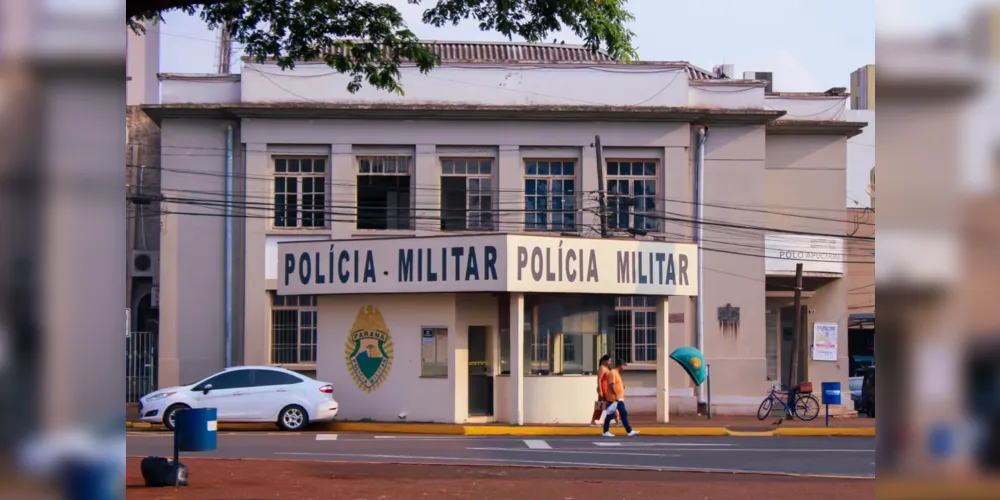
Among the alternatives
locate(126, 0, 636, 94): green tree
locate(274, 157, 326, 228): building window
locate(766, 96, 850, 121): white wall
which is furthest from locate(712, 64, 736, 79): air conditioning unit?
locate(126, 0, 636, 94): green tree

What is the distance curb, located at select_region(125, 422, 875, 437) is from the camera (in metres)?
23.8

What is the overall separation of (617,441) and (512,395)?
4006mm

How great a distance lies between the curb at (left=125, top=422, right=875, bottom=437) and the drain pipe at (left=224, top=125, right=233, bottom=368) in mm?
5741

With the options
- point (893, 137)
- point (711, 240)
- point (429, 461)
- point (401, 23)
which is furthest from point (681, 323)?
point (893, 137)

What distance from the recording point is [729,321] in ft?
103

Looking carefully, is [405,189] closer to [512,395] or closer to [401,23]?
[512,395]

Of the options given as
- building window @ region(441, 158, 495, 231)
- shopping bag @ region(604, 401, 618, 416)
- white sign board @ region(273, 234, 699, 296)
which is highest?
building window @ region(441, 158, 495, 231)

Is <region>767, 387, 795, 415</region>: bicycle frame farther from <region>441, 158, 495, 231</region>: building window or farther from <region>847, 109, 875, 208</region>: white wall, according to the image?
<region>847, 109, 875, 208</region>: white wall

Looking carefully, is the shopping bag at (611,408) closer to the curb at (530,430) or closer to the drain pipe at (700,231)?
the curb at (530,430)

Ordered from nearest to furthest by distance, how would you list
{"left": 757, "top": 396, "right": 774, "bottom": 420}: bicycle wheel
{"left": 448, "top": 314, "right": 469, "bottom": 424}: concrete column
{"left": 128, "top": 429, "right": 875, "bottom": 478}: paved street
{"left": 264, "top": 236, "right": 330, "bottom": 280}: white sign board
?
{"left": 128, "top": 429, "right": 875, "bottom": 478}: paved street → {"left": 448, "top": 314, "right": 469, "bottom": 424}: concrete column → {"left": 757, "top": 396, "right": 774, "bottom": 420}: bicycle wheel → {"left": 264, "top": 236, "right": 330, "bottom": 280}: white sign board

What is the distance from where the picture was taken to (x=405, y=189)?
3172 cm

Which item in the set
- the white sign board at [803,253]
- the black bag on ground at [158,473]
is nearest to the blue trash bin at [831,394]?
the white sign board at [803,253]

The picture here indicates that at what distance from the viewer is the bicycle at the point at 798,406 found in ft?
92.2

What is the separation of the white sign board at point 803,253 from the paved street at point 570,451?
9885 millimetres
